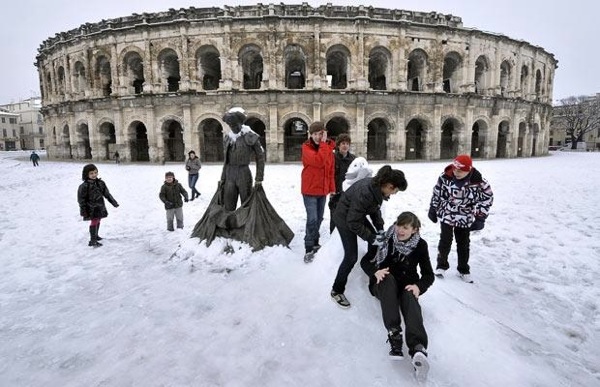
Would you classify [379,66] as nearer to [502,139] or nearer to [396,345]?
[502,139]

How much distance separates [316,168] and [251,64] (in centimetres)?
2102

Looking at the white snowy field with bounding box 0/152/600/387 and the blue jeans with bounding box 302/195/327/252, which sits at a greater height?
the blue jeans with bounding box 302/195/327/252

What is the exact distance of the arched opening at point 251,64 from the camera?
20.7 metres

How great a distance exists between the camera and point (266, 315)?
329 cm

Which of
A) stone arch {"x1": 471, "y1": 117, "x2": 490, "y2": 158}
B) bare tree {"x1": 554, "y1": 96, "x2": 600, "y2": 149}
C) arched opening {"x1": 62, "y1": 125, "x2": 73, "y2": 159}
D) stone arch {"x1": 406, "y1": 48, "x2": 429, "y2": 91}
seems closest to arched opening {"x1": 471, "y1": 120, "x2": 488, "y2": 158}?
stone arch {"x1": 471, "y1": 117, "x2": 490, "y2": 158}

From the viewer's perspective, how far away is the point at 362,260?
3.30m

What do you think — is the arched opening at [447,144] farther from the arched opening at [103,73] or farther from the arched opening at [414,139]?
the arched opening at [103,73]

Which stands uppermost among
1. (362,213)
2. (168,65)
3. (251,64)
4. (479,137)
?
(251,64)

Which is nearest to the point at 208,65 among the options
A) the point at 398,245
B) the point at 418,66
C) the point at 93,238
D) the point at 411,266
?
the point at 418,66

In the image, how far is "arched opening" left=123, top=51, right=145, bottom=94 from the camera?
71.8 feet

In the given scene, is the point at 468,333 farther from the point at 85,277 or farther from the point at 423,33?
the point at 423,33

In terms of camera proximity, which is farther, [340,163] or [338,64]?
[338,64]

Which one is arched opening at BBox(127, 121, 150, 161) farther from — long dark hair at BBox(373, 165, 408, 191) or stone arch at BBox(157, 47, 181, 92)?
long dark hair at BBox(373, 165, 408, 191)

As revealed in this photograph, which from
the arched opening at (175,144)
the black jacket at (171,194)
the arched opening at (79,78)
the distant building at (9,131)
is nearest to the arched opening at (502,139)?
the arched opening at (175,144)
